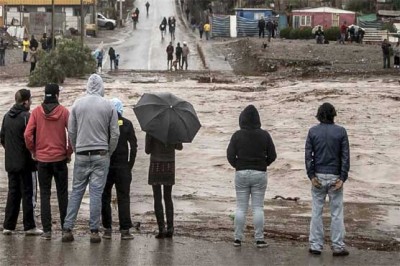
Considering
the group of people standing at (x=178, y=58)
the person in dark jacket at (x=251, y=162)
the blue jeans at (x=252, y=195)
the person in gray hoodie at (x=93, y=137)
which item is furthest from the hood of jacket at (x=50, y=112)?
the group of people standing at (x=178, y=58)

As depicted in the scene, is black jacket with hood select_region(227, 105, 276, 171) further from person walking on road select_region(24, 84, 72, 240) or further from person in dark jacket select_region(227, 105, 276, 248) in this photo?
person walking on road select_region(24, 84, 72, 240)

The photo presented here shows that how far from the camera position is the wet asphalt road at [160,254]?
9.84 meters

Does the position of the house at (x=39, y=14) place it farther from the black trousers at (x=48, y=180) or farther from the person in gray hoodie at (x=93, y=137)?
the person in gray hoodie at (x=93, y=137)

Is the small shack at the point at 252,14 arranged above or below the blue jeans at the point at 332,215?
above

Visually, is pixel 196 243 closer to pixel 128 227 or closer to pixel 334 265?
pixel 128 227

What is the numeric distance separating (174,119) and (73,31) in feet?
206

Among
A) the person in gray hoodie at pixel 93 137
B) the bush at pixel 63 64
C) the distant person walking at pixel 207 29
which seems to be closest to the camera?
the person in gray hoodie at pixel 93 137

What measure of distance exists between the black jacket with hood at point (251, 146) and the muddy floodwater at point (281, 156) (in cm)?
114

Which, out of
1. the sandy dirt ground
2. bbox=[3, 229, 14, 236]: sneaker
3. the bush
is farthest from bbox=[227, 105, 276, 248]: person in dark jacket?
the bush

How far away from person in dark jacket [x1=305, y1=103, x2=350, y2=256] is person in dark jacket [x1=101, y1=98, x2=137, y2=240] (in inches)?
75.2

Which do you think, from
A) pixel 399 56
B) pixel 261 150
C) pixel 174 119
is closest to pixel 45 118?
pixel 174 119

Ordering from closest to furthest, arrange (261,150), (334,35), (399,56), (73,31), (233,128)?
(261,150) → (233,128) → (399,56) → (334,35) → (73,31)

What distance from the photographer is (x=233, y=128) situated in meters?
25.5

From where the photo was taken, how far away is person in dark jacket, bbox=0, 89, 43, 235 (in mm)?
10992
